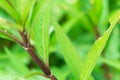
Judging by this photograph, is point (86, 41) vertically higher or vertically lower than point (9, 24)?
lower

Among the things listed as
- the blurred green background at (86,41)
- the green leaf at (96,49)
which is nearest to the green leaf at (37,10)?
the green leaf at (96,49)

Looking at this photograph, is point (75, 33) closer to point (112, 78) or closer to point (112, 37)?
point (112, 37)

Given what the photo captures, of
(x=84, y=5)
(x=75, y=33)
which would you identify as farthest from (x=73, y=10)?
(x=75, y=33)

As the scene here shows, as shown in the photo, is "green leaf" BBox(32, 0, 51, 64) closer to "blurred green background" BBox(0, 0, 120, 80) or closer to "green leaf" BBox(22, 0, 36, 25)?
"green leaf" BBox(22, 0, 36, 25)

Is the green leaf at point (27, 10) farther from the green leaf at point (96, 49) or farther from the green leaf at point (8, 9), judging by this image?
the green leaf at point (96, 49)

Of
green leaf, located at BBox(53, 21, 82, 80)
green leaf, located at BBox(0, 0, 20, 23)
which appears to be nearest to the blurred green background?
green leaf, located at BBox(53, 21, 82, 80)

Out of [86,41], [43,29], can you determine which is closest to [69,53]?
[43,29]

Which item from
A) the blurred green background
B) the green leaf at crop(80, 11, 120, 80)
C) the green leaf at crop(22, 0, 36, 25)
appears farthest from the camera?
the blurred green background

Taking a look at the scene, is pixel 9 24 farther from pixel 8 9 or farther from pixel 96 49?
pixel 96 49

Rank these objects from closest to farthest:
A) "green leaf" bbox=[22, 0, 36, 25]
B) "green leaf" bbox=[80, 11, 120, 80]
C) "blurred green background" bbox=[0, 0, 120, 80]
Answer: "green leaf" bbox=[80, 11, 120, 80]
"green leaf" bbox=[22, 0, 36, 25]
"blurred green background" bbox=[0, 0, 120, 80]
